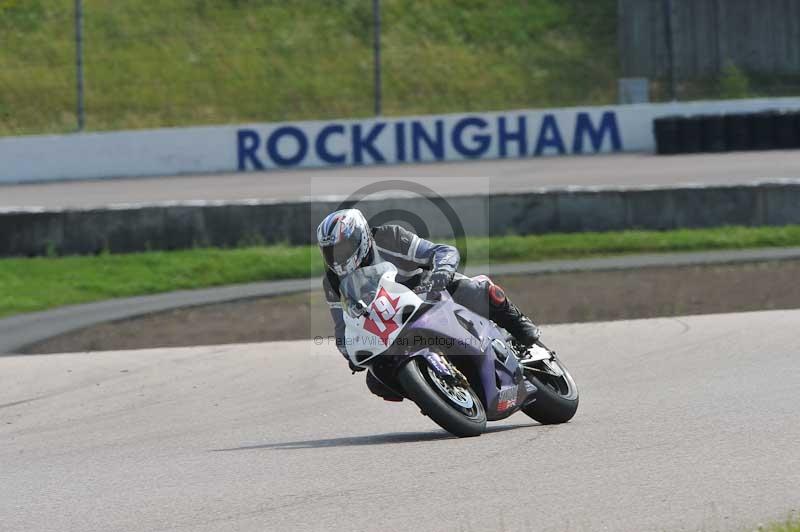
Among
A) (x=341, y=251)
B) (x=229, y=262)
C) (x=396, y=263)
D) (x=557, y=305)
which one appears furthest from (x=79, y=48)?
(x=341, y=251)

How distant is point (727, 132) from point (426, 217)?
29.8ft

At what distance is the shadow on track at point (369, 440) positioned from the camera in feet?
23.1

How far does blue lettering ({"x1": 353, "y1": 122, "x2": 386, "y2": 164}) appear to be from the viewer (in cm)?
2598

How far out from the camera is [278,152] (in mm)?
26188

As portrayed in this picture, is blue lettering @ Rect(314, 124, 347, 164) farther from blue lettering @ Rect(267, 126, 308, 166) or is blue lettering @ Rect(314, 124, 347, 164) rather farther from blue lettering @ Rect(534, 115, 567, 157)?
blue lettering @ Rect(534, 115, 567, 157)

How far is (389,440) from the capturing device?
7.18m

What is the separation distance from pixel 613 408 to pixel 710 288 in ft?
25.0

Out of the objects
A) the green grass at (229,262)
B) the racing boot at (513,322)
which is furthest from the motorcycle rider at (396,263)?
the green grass at (229,262)

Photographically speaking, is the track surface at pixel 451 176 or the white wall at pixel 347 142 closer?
the track surface at pixel 451 176

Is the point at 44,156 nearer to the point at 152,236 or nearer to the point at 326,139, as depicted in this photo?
the point at 326,139

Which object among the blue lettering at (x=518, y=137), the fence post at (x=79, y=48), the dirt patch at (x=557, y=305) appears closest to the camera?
the dirt patch at (x=557, y=305)

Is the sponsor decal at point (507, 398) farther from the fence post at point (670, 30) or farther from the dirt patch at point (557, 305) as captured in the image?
the fence post at point (670, 30)

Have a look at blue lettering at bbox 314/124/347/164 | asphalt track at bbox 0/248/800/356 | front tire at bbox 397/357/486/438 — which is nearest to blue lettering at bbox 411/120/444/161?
blue lettering at bbox 314/124/347/164

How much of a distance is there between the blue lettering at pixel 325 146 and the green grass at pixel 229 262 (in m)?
7.91
